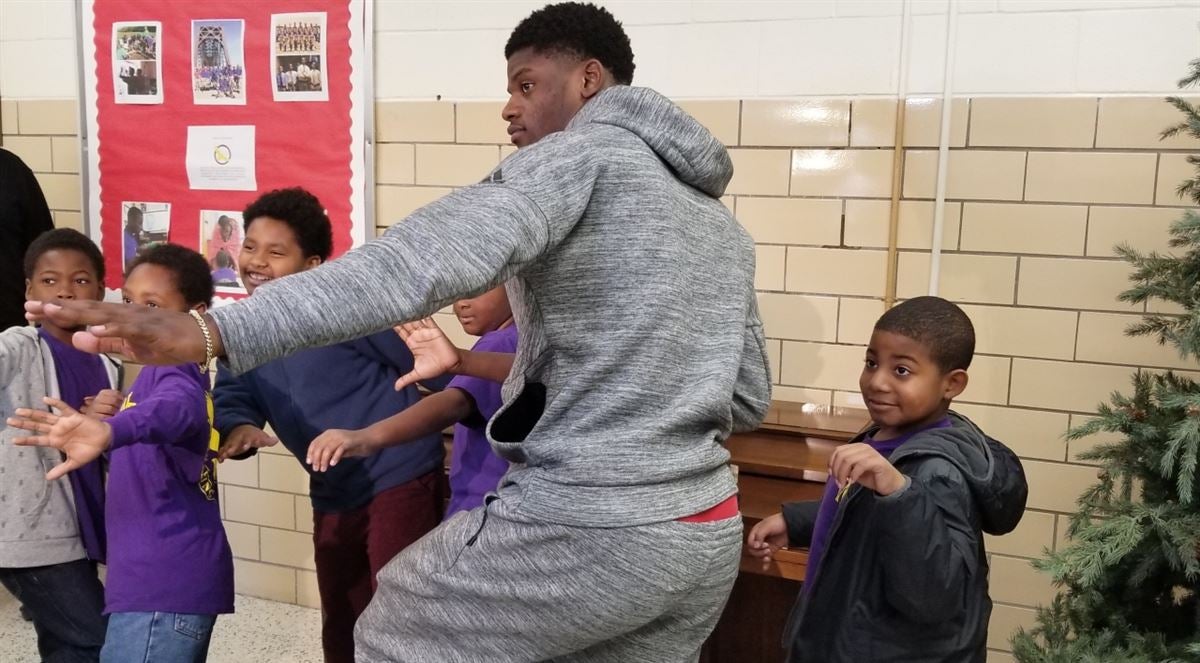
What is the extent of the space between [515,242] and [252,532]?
2.87 metres

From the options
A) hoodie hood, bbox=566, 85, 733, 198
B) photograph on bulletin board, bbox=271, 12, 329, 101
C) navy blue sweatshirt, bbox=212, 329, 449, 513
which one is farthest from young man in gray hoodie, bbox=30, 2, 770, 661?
photograph on bulletin board, bbox=271, 12, 329, 101

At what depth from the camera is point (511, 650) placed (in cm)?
130

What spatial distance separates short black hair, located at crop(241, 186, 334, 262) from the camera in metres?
2.27

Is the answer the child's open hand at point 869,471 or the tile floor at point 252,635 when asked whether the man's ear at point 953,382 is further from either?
the tile floor at point 252,635

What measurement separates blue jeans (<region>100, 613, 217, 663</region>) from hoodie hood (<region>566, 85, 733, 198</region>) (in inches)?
53.7

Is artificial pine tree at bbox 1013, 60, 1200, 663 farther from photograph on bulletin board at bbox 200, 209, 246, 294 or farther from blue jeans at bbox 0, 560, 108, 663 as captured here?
photograph on bulletin board at bbox 200, 209, 246, 294

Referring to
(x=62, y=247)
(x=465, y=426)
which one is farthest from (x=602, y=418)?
(x=62, y=247)

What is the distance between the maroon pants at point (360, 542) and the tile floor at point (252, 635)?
80cm

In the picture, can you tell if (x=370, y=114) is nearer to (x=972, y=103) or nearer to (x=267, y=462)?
(x=267, y=462)

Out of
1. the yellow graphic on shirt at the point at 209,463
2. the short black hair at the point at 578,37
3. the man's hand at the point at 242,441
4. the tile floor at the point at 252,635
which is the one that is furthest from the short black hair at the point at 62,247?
the short black hair at the point at 578,37

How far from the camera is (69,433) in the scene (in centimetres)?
168

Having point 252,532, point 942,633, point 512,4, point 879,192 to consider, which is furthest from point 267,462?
point 942,633

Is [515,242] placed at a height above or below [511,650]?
above

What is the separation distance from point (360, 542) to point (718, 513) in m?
1.20
